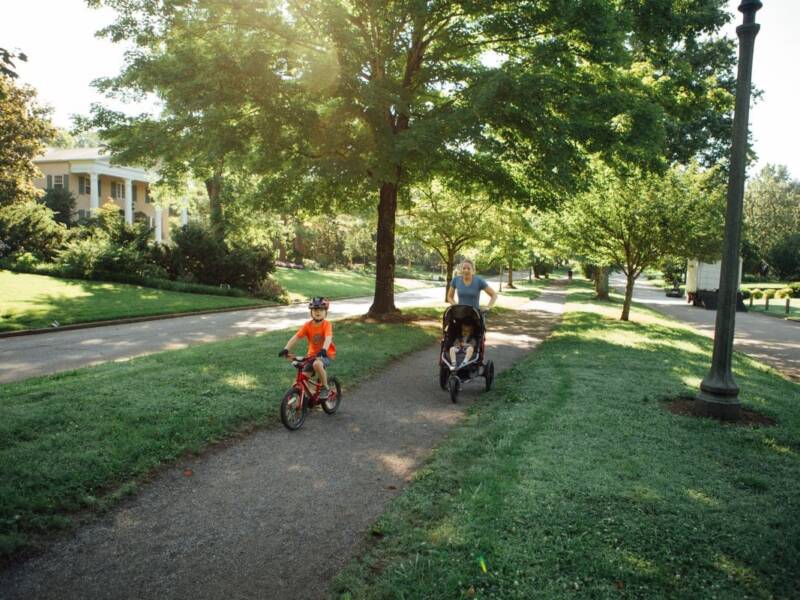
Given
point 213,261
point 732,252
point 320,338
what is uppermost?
point 732,252

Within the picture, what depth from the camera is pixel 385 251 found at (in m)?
17.4

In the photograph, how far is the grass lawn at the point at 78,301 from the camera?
15.1 metres

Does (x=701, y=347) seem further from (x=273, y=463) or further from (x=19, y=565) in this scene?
(x=19, y=565)

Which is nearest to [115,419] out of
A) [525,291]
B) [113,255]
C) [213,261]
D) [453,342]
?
[453,342]

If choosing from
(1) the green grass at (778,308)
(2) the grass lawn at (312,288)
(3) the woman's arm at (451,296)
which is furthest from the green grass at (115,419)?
(1) the green grass at (778,308)

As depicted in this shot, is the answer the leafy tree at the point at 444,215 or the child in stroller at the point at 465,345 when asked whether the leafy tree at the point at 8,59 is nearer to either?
the child in stroller at the point at 465,345

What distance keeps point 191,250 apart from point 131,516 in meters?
24.4

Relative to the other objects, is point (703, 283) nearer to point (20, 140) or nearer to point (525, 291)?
point (525, 291)

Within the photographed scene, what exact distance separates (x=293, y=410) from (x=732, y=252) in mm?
6070

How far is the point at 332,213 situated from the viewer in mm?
18531

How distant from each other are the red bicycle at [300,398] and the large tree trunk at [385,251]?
10159 millimetres

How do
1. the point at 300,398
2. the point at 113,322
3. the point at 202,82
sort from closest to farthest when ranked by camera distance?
1. the point at 300,398
2. the point at 202,82
3. the point at 113,322

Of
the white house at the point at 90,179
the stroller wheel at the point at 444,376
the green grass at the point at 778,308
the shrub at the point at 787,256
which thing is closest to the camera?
the stroller wheel at the point at 444,376

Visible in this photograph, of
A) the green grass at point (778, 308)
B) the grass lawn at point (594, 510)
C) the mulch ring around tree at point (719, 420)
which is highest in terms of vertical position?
the green grass at point (778, 308)
